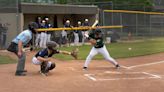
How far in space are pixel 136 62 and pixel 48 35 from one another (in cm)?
826

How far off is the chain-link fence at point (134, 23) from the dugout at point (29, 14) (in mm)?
2228

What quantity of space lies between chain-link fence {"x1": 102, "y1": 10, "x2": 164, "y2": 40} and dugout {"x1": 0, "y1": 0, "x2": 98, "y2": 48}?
2228mm

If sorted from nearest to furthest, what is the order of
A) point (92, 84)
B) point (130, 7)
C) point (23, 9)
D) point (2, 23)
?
point (92, 84) → point (2, 23) → point (23, 9) → point (130, 7)

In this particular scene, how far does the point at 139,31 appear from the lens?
102 ft

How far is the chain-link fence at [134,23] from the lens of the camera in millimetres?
28875

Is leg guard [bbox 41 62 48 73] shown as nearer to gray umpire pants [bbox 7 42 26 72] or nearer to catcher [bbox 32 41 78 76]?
catcher [bbox 32 41 78 76]

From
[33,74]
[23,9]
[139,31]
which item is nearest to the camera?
[33,74]

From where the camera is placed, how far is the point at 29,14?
2739 centimetres

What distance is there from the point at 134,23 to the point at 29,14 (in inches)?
327

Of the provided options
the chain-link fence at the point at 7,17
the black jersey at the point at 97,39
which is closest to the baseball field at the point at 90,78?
the black jersey at the point at 97,39

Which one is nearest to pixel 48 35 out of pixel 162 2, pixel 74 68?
pixel 74 68

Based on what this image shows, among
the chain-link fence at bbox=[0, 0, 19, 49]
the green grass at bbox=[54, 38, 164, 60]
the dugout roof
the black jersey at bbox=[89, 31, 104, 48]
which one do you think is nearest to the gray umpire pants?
the black jersey at bbox=[89, 31, 104, 48]

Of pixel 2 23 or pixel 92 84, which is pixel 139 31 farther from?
pixel 92 84

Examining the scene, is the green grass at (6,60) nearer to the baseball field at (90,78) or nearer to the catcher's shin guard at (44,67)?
the baseball field at (90,78)
